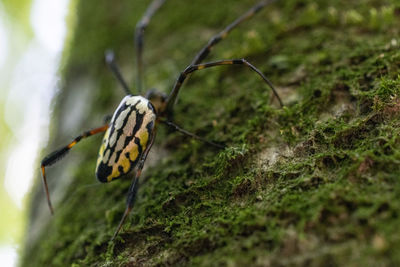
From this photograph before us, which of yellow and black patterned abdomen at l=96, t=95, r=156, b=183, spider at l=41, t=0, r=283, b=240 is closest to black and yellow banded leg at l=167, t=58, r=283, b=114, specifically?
spider at l=41, t=0, r=283, b=240

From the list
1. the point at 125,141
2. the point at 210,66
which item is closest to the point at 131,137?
the point at 125,141

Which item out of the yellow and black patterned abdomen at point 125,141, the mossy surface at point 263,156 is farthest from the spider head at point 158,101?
the yellow and black patterned abdomen at point 125,141

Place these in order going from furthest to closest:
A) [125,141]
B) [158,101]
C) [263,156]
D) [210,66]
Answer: [158,101], [210,66], [125,141], [263,156]

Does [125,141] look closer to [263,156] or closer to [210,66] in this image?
[210,66]

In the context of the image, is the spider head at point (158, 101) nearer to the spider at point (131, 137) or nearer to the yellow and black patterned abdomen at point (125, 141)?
the spider at point (131, 137)

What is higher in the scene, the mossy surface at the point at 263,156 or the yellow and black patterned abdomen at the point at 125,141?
the yellow and black patterned abdomen at the point at 125,141
